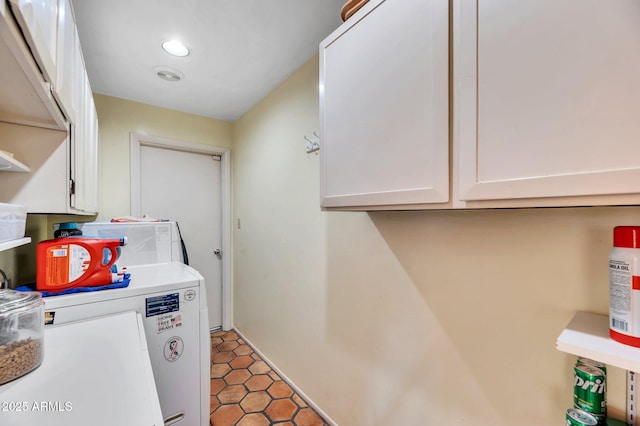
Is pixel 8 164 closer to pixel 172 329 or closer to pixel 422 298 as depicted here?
pixel 172 329

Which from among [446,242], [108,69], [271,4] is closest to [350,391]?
[446,242]

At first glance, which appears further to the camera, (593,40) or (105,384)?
(105,384)

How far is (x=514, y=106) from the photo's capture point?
0.63 m

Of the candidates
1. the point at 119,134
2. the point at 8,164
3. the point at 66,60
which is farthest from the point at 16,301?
the point at 119,134

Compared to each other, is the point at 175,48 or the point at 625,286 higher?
the point at 175,48

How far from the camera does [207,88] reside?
2.22 m

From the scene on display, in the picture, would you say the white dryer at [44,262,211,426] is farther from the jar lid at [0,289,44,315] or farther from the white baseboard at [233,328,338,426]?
the white baseboard at [233,328,338,426]

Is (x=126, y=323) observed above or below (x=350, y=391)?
above

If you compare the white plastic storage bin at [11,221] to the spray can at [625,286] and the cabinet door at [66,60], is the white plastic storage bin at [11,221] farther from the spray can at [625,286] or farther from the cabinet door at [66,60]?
the spray can at [625,286]

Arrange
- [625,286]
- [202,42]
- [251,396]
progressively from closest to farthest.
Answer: [625,286], [202,42], [251,396]

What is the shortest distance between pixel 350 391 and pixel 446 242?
40.9 inches

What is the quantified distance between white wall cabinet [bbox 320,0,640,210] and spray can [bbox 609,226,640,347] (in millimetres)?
113

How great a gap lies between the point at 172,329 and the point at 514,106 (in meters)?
1.58

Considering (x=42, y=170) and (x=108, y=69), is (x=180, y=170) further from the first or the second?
(x=42, y=170)
